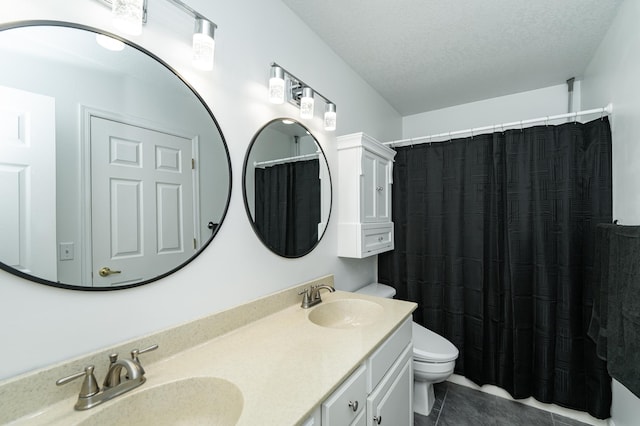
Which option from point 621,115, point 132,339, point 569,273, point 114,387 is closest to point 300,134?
point 132,339

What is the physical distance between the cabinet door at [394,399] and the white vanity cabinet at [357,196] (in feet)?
2.28

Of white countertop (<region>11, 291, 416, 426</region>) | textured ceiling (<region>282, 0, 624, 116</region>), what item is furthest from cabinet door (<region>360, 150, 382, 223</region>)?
white countertop (<region>11, 291, 416, 426</region>)

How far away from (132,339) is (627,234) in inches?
72.1

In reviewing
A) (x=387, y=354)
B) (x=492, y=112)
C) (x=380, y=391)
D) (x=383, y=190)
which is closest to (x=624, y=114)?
(x=492, y=112)

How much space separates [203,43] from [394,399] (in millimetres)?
1610

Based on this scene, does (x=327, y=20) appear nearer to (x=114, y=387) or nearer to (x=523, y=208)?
(x=523, y=208)

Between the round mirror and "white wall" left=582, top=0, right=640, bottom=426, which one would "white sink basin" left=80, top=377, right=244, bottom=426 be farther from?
"white wall" left=582, top=0, right=640, bottom=426

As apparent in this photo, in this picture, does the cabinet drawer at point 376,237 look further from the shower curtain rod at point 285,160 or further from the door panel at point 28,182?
the door panel at point 28,182

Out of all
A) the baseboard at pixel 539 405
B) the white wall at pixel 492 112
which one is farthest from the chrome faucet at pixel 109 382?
the white wall at pixel 492 112

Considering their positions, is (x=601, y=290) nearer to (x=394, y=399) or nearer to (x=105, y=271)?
(x=394, y=399)

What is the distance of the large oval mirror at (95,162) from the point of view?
25.0 inches

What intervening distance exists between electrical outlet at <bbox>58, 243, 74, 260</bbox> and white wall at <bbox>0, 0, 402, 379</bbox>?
0.08 m

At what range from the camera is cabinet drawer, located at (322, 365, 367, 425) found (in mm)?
750

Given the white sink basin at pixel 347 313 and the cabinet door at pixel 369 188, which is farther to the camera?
the cabinet door at pixel 369 188
